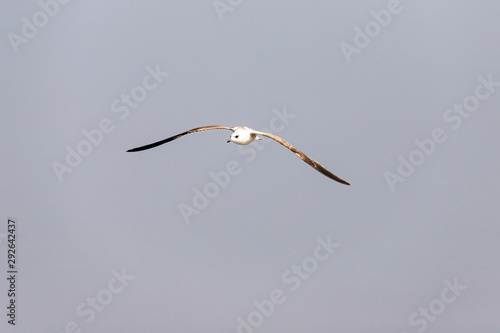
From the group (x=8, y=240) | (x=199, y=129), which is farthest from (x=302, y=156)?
(x=8, y=240)

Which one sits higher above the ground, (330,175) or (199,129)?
(199,129)

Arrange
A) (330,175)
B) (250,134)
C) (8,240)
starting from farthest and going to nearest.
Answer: (8,240)
(250,134)
(330,175)

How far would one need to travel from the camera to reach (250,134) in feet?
68.6

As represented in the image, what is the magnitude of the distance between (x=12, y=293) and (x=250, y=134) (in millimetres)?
10452

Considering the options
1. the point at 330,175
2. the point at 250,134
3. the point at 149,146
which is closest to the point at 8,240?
the point at 149,146

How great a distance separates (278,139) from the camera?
2020 cm

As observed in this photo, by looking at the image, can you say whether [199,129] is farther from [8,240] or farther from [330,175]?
[8,240]

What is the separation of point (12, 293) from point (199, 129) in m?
8.80

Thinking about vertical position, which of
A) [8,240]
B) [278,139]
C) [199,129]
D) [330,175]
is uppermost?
[8,240]

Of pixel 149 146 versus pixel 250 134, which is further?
pixel 149 146

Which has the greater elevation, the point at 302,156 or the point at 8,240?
the point at 8,240

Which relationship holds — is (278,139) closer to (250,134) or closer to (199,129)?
(250,134)

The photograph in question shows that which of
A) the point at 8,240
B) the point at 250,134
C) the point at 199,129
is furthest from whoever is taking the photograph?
the point at 8,240

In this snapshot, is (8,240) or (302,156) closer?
(302,156)
